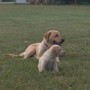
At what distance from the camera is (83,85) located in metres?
8.52

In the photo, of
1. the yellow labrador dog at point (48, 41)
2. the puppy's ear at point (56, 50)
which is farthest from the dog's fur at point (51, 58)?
the yellow labrador dog at point (48, 41)

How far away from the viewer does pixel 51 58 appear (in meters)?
9.88

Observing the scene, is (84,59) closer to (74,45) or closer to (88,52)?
(88,52)

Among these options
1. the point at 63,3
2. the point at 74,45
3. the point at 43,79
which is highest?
the point at 43,79

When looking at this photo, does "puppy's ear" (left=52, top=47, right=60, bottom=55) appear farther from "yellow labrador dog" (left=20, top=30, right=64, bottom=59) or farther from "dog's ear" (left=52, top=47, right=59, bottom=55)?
"yellow labrador dog" (left=20, top=30, right=64, bottom=59)

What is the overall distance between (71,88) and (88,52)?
519cm

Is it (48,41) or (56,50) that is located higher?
(56,50)

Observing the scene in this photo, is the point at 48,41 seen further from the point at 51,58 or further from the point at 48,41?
the point at 51,58

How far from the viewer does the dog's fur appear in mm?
9750

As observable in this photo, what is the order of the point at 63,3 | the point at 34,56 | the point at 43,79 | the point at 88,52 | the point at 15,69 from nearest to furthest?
the point at 43,79 < the point at 15,69 < the point at 34,56 < the point at 88,52 < the point at 63,3

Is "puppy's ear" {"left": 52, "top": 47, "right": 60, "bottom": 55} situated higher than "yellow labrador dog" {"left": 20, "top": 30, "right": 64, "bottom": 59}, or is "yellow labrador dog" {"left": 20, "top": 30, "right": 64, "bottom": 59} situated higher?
"puppy's ear" {"left": 52, "top": 47, "right": 60, "bottom": 55}

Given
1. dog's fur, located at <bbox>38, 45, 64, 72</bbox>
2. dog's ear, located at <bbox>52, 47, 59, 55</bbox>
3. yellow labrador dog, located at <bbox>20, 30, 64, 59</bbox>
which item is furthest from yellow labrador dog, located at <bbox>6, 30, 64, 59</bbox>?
dog's ear, located at <bbox>52, 47, 59, 55</bbox>

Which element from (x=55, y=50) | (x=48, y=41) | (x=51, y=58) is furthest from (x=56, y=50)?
(x=48, y=41)

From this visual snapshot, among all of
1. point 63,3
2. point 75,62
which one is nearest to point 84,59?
point 75,62
